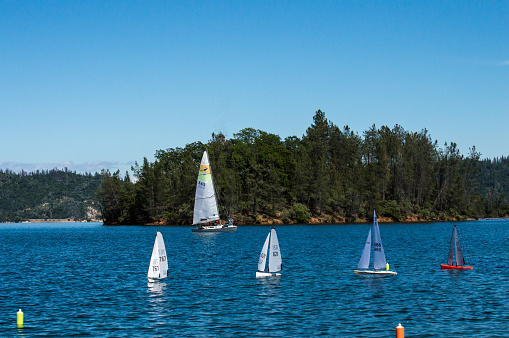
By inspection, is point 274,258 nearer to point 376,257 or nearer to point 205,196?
point 376,257

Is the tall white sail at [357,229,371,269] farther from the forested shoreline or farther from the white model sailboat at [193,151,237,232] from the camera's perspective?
the forested shoreline

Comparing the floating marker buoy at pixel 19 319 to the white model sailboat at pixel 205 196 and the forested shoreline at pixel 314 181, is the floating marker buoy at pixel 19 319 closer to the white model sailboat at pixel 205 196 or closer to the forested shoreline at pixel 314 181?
the white model sailboat at pixel 205 196

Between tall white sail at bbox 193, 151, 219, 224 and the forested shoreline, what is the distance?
4271cm

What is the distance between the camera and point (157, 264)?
45.5 meters

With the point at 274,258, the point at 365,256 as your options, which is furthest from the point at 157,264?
the point at 365,256

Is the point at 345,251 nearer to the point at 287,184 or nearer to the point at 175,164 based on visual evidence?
the point at 287,184

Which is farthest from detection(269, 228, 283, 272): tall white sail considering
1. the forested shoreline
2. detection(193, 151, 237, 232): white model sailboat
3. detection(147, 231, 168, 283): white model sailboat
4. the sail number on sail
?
the forested shoreline

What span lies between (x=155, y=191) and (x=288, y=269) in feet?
415

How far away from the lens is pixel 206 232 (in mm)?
120688

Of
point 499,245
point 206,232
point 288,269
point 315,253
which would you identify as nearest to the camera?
point 288,269

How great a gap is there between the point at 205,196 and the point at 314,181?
6143 cm

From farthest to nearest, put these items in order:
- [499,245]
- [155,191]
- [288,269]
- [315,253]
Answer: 1. [155,191]
2. [499,245]
3. [315,253]
4. [288,269]

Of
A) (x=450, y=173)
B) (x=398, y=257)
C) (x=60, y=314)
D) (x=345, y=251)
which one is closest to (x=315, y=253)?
(x=345, y=251)

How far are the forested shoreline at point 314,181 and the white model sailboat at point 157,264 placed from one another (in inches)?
4428
